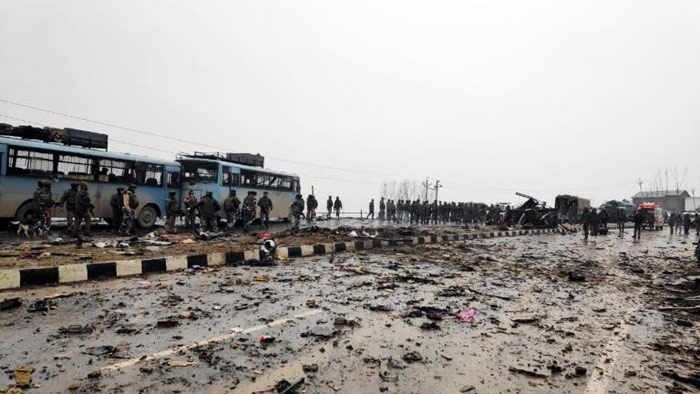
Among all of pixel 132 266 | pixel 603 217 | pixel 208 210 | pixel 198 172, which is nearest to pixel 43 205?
pixel 208 210

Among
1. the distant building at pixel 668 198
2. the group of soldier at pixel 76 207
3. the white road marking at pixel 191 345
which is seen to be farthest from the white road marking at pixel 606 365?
the distant building at pixel 668 198

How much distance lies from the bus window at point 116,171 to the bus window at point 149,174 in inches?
10.7

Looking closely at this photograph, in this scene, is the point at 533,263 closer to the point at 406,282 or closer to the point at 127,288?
the point at 406,282

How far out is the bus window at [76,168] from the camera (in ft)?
43.8

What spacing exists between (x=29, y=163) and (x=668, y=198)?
10893 centimetres

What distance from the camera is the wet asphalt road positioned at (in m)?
3.10

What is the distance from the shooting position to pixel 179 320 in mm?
4523

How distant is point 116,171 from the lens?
1495 cm

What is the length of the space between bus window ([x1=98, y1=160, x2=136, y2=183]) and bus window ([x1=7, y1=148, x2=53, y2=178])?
1668 millimetres

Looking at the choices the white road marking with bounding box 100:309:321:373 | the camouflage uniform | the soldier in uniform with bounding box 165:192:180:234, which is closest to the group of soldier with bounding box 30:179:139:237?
the soldier in uniform with bounding box 165:192:180:234

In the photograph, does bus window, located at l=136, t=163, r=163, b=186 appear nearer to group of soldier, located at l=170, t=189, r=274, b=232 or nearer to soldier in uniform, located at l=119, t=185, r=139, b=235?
group of soldier, located at l=170, t=189, r=274, b=232

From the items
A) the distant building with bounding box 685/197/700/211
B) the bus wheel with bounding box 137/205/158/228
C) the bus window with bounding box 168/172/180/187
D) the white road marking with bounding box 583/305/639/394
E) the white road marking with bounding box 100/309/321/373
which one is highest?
the distant building with bounding box 685/197/700/211

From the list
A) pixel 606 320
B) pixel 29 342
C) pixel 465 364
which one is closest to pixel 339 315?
pixel 465 364

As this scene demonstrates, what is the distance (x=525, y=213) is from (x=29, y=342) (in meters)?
28.9
